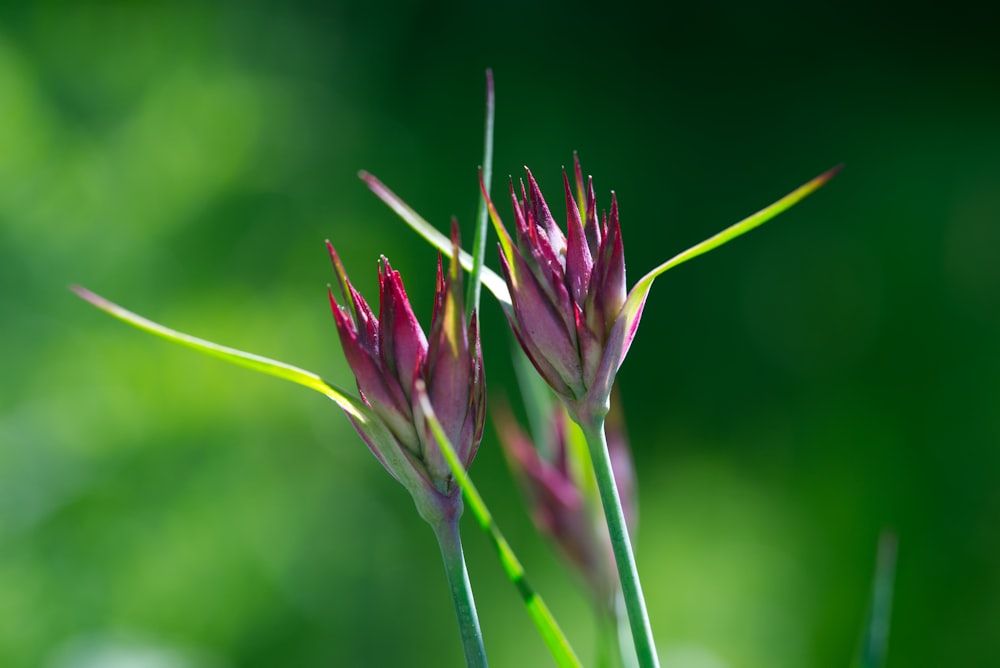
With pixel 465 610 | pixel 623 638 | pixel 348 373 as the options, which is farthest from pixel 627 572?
pixel 348 373

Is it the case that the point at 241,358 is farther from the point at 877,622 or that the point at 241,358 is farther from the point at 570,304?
the point at 877,622

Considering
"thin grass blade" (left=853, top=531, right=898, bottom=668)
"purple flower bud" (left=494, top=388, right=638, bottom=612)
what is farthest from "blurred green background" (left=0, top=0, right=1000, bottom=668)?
"thin grass blade" (left=853, top=531, right=898, bottom=668)

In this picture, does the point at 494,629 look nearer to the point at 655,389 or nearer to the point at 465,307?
the point at 655,389

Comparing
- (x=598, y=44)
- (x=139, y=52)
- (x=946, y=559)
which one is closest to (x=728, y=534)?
(x=946, y=559)

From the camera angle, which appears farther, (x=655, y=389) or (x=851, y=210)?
(x=851, y=210)

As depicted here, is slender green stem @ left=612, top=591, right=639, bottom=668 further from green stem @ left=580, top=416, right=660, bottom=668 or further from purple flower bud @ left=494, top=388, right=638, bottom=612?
green stem @ left=580, top=416, right=660, bottom=668
